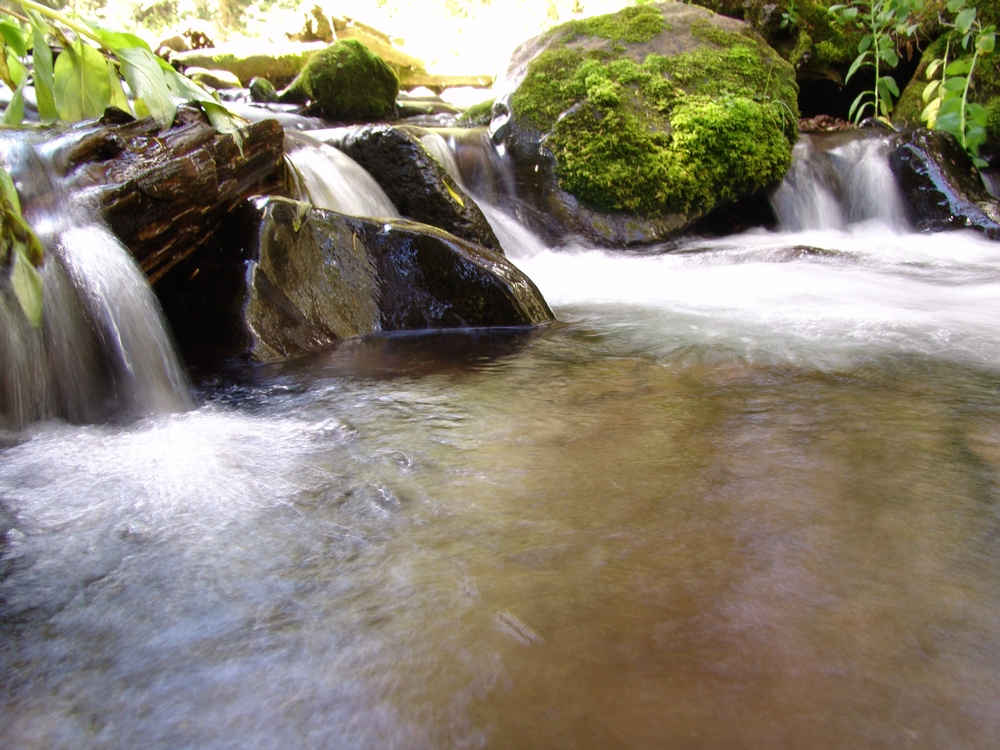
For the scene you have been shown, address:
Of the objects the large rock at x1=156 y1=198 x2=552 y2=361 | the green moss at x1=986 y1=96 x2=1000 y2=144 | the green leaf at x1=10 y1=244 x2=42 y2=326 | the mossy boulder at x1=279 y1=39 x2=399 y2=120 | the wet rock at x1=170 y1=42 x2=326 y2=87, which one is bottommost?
the large rock at x1=156 y1=198 x2=552 y2=361

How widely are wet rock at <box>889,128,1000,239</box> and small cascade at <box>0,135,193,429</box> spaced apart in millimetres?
6900

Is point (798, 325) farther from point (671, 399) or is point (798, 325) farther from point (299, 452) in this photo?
point (299, 452)

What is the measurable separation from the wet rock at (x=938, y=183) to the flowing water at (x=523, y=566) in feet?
15.5

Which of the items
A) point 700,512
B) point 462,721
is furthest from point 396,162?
point 462,721

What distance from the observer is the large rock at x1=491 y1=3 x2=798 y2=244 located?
21.4 feet

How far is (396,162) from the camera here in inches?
213

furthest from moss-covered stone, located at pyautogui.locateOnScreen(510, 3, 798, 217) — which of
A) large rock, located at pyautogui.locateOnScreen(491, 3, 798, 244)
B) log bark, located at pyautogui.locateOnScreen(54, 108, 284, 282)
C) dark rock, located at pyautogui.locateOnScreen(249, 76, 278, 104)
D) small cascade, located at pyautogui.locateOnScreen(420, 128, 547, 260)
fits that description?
dark rock, located at pyautogui.locateOnScreen(249, 76, 278, 104)

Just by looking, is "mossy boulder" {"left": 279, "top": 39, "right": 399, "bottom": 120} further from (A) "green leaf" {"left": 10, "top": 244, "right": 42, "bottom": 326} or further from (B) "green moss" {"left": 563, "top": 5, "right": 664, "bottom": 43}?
(A) "green leaf" {"left": 10, "top": 244, "right": 42, "bottom": 326}

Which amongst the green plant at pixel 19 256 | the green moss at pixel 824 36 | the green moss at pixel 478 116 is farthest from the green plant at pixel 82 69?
the green moss at pixel 824 36

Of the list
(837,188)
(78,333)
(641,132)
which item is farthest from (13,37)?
(837,188)

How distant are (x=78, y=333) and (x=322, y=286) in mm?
1381

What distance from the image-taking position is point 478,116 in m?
8.28

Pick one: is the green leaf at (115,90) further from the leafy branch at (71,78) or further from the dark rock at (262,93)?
the dark rock at (262,93)

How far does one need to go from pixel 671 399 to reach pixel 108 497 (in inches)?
69.0
